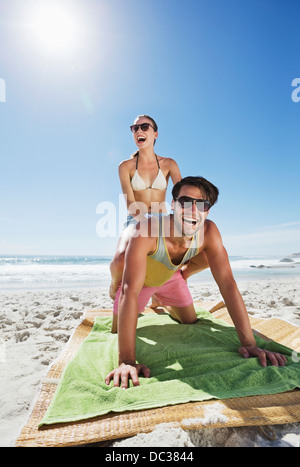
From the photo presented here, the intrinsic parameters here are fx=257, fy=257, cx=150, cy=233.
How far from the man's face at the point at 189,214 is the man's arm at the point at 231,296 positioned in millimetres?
205

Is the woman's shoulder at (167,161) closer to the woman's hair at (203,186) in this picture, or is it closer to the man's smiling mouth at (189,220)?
the woman's hair at (203,186)

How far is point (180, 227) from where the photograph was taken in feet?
6.81

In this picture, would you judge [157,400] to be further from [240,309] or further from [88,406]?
[240,309]

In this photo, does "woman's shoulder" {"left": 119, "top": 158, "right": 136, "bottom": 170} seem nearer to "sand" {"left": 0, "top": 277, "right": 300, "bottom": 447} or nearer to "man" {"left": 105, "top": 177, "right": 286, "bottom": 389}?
"man" {"left": 105, "top": 177, "right": 286, "bottom": 389}

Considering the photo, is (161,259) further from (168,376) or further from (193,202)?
(168,376)

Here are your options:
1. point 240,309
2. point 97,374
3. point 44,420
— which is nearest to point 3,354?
point 97,374

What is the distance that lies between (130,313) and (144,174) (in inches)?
82.9

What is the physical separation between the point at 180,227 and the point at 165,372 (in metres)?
1.06

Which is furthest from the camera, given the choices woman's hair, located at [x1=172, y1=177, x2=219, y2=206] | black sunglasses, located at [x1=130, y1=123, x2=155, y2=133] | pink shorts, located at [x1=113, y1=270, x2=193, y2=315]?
black sunglasses, located at [x1=130, y1=123, x2=155, y2=133]

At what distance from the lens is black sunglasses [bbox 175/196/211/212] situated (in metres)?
1.98

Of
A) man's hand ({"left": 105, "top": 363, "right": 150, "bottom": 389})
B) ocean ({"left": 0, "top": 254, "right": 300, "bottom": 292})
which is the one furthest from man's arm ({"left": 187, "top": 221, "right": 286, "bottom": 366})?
ocean ({"left": 0, "top": 254, "right": 300, "bottom": 292})

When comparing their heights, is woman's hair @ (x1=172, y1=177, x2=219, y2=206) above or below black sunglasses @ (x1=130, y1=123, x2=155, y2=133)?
below

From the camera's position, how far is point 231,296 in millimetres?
2074
